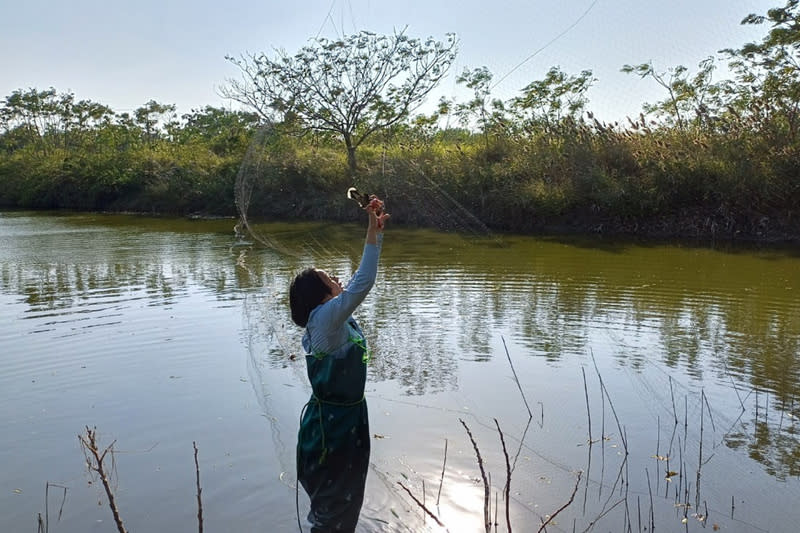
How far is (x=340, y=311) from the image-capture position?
9.53 feet

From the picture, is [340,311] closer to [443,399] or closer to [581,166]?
[443,399]

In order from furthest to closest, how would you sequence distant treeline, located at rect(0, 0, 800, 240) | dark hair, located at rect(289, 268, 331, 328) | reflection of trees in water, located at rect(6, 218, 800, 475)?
distant treeline, located at rect(0, 0, 800, 240) < reflection of trees in water, located at rect(6, 218, 800, 475) < dark hair, located at rect(289, 268, 331, 328)

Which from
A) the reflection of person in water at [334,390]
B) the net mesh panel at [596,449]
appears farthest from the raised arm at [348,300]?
the net mesh panel at [596,449]

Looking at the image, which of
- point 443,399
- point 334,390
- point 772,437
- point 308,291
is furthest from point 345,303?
point 772,437

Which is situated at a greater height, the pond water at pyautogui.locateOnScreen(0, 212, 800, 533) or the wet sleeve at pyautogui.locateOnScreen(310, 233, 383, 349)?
the wet sleeve at pyautogui.locateOnScreen(310, 233, 383, 349)

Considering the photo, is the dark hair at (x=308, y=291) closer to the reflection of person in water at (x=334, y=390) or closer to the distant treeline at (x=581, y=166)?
the reflection of person in water at (x=334, y=390)

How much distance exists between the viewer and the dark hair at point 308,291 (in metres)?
3.07

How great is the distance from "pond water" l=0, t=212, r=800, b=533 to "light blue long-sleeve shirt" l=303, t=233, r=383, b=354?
743mm

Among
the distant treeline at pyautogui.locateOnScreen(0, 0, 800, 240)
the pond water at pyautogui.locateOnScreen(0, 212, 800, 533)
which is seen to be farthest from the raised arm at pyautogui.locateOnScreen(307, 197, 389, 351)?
the distant treeline at pyautogui.locateOnScreen(0, 0, 800, 240)

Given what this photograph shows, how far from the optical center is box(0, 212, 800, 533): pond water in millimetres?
4508

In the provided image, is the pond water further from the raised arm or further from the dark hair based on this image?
the dark hair

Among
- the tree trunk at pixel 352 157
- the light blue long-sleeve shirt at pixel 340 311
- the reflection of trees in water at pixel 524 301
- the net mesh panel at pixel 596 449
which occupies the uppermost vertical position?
the tree trunk at pixel 352 157

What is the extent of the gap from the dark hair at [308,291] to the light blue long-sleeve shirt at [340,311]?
4 cm

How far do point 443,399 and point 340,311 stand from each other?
12.2 ft
